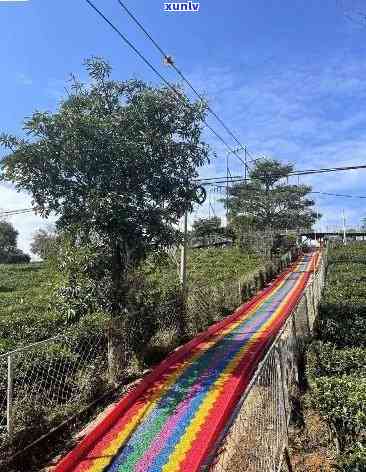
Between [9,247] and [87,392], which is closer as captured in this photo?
[87,392]

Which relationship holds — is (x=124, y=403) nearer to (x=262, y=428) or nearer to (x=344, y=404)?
(x=262, y=428)

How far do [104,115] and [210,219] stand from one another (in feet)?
199

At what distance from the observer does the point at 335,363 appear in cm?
942

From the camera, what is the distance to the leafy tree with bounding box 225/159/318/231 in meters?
56.0

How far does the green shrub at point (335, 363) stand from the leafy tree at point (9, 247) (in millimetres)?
63733

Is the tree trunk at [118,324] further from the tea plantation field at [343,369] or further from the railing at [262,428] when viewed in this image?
the tea plantation field at [343,369]

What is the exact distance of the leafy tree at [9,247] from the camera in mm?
67688

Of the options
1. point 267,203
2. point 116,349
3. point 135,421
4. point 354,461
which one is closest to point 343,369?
point 135,421

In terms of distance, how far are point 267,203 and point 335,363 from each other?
160 feet

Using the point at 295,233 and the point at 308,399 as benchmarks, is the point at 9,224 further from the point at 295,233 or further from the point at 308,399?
the point at 308,399

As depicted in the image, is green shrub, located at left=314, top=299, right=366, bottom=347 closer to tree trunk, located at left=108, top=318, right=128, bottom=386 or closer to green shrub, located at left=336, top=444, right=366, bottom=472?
tree trunk, located at left=108, top=318, right=128, bottom=386

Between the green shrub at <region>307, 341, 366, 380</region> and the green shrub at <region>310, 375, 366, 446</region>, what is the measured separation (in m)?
1.51

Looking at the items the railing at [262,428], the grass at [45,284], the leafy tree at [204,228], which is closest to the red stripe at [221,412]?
the railing at [262,428]

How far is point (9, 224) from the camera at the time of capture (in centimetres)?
7231
